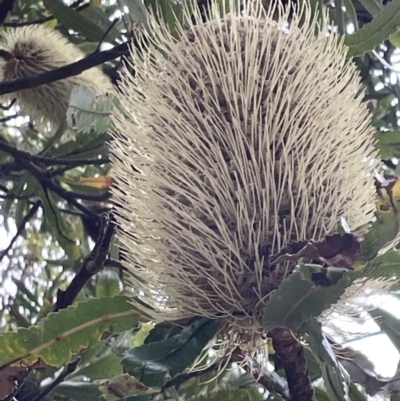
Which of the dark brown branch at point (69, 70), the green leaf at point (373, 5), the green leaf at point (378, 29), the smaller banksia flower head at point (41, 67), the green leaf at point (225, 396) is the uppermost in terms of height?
the smaller banksia flower head at point (41, 67)

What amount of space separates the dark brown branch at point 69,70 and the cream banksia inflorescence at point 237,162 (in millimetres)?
390

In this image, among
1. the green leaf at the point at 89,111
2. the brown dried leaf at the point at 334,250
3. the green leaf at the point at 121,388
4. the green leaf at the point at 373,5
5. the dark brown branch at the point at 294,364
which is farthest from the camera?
the green leaf at the point at 373,5

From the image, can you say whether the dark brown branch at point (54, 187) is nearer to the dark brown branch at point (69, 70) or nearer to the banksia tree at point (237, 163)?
the dark brown branch at point (69, 70)

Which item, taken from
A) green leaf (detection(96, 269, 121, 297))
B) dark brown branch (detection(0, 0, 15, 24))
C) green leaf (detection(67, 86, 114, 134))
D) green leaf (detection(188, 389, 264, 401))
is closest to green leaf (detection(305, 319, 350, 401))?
green leaf (detection(188, 389, 264, 401))

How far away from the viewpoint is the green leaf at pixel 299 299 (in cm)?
76

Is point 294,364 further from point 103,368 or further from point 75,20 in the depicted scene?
point 75,20

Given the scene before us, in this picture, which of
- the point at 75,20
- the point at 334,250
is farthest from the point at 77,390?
the point at 334,250

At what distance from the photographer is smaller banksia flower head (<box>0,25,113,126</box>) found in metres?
1.64

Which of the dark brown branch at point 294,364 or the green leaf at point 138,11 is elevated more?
the green leaf at point 138,11

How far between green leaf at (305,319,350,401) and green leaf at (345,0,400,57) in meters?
0.46

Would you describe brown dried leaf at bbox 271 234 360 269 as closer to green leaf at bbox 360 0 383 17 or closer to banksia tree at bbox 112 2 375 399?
banksia tree at bbox 112 2 375 399

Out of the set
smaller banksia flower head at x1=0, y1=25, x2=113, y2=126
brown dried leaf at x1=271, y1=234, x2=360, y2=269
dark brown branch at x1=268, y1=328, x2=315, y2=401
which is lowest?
dark brown branch at x1=268, y1=328, x2=315, y2=401

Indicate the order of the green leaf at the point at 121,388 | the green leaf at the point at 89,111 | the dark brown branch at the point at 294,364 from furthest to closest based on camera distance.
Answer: the green leaf at the point at 89,111 < the green leaf at the point at 121,388 < the dark brown branch at the point at 294,364

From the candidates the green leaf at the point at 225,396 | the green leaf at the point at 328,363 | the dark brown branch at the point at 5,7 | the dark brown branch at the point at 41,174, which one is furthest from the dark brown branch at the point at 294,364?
the dark brown branch at the point at 5,7
